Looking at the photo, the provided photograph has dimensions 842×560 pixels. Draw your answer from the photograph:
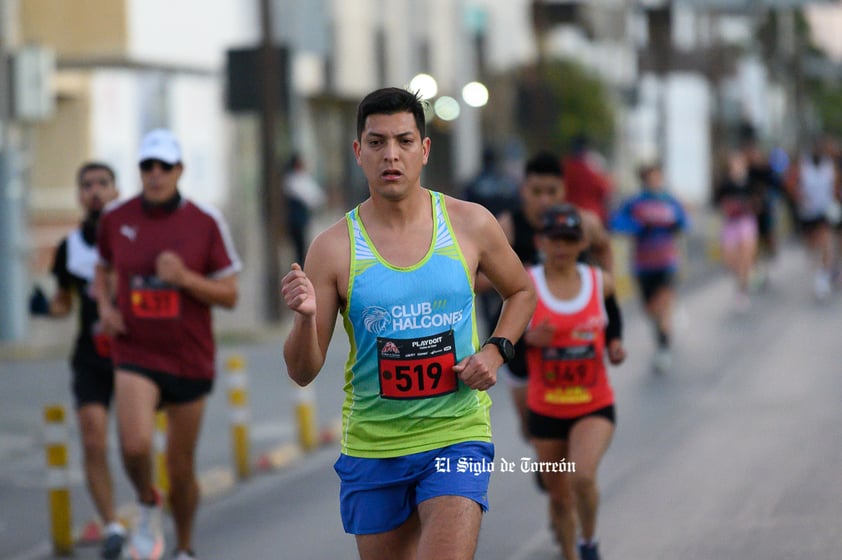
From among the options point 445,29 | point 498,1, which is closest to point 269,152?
point 445,29

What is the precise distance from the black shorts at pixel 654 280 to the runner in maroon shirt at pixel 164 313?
28.5ft

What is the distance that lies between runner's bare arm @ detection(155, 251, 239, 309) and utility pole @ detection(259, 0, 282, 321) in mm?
11396

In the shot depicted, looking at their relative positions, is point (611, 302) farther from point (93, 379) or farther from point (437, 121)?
point (437, 121)

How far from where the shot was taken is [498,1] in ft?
173

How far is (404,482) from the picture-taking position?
548 centimetres

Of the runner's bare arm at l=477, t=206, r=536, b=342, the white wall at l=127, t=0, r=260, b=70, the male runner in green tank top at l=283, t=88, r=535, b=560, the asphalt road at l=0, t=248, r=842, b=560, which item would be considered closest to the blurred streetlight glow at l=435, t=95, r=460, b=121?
the white wall at l=127, t=0, r=260, b=70

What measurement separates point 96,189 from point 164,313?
4.15 feet

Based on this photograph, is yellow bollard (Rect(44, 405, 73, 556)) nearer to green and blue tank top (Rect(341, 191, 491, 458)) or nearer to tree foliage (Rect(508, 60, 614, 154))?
green and blue tank top (Rect(341, 191, 491, 458))

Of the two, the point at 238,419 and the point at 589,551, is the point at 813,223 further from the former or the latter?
the point at 589,551

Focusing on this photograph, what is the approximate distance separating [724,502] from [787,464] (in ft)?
4.52

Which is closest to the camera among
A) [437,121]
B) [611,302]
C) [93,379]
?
[611,302]

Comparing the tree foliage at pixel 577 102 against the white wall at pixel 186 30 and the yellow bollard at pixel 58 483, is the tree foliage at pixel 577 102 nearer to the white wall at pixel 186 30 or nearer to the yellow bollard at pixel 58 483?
the white wall at pixel 186 30

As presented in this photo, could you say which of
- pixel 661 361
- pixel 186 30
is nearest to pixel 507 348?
pixel 661 361

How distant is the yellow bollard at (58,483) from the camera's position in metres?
9.23
